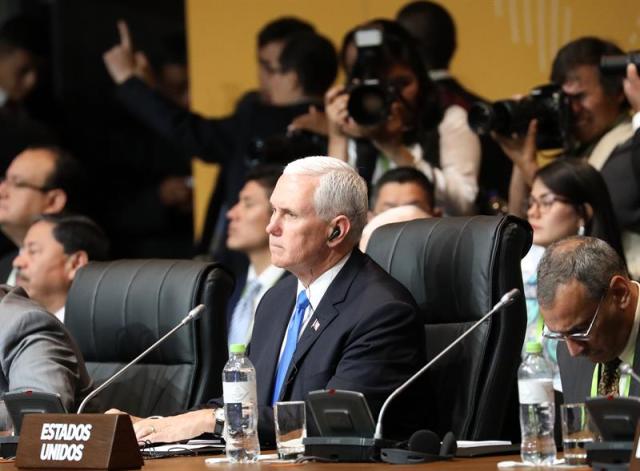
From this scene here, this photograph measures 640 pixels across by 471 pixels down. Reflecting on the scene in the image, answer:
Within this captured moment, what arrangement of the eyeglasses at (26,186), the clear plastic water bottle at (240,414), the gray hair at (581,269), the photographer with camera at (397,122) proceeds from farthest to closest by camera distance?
the eyeglasses at (26,186) → the photographer with camera at (397,122) → the gray hair at (581,269) → the clear plastic water bottle at (240,414)

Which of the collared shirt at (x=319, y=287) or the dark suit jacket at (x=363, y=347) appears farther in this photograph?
the collared shirt at (x=319, y=287)

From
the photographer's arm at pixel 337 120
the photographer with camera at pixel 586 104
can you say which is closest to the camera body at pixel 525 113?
the photographer with camera at pixel 586 104

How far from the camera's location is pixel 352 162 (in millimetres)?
4898

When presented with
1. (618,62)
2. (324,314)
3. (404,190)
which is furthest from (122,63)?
(324,314)

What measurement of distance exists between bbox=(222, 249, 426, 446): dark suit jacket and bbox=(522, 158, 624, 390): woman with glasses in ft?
3.47

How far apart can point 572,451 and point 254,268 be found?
2774 mm

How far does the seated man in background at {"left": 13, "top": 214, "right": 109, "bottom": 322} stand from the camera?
15.1 feet

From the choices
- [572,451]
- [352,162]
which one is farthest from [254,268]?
[572,451]

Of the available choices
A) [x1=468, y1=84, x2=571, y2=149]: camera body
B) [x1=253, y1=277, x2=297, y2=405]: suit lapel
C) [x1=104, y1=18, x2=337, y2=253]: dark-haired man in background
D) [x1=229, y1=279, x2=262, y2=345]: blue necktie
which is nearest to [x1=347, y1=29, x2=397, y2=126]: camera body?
[x1=468, y1=84, x2=571, y2=149]: camera body

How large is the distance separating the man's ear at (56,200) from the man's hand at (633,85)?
2.34 m

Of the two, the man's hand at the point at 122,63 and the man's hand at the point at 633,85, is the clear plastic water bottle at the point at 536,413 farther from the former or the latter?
the man's hand at the point at 122,63

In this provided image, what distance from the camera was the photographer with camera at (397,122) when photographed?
4707 mm

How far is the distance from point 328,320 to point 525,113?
1.52 meters

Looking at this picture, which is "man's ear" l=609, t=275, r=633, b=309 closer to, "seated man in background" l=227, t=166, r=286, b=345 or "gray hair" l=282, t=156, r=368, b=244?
"gray hair" l=282, t=156, r=368, b=244
